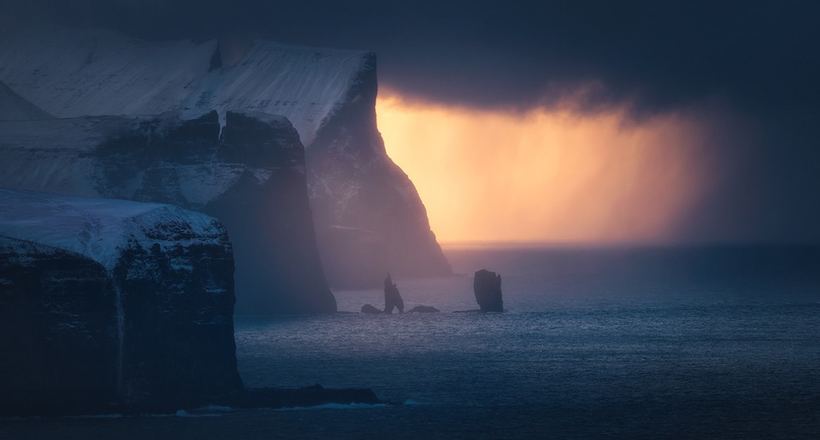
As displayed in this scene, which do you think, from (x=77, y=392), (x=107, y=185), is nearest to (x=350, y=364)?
(x=77, y=392)

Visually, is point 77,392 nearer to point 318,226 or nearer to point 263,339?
point 263,339

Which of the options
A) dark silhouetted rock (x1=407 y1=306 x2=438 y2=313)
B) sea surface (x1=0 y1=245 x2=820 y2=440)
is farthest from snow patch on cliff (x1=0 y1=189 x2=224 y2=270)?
dark silhouetted rock (x1=407 y1=306 x2=438 y2=313)

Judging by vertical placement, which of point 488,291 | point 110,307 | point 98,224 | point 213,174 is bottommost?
point 110,307

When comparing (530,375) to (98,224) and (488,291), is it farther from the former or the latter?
(488,291)

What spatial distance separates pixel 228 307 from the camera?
204 ft

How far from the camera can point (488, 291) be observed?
13975 centimetres

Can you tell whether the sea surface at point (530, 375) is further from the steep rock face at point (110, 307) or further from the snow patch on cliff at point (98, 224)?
the snow patch on cliff at point (98, 224)

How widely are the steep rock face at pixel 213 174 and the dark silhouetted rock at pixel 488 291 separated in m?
22.8

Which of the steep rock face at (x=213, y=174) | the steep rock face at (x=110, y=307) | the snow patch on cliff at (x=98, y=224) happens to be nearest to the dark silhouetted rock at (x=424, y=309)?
the steep rock face at (x=213, y=174)

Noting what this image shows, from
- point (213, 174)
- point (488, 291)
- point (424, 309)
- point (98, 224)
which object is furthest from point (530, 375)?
point (424, 309)

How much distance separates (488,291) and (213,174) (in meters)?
39.4

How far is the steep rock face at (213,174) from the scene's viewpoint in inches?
4660

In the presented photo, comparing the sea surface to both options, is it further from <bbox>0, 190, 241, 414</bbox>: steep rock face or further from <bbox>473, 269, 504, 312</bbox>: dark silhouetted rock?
<bbox>473, 269, 504, 312</bbox>: dark silhouetted rock

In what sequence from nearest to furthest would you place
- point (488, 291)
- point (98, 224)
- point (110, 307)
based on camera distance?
point (110, 307) → point (98, 224) → point (488, 291)
